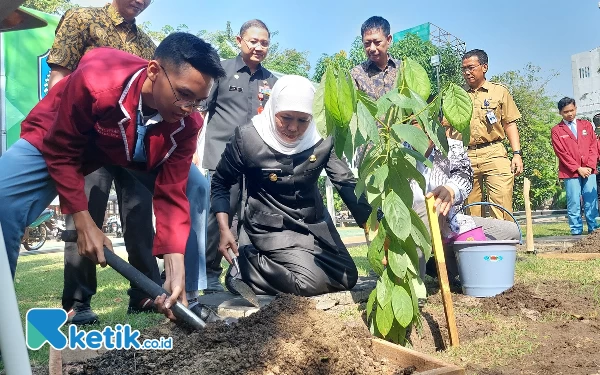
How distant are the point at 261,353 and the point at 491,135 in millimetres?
4283

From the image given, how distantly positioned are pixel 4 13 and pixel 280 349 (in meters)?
1.49

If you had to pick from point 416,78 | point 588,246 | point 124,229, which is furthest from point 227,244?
point 588,246

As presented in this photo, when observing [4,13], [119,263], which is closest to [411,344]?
[119,263]

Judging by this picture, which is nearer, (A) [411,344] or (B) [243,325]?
(B) [243,325]

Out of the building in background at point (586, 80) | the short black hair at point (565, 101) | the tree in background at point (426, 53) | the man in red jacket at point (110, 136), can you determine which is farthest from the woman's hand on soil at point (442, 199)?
the building in background at point (586, 80)

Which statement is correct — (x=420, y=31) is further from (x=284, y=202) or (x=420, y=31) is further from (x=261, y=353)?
(x=261, y=353)

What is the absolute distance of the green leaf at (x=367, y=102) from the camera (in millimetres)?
2612

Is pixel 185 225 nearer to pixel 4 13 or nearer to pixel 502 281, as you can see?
pixel 4 13

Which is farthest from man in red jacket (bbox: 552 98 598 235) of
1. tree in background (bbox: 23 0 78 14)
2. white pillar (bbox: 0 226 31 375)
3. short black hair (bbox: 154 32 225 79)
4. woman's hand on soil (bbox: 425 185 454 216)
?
tree in background (bbox: 23 0 78 14)

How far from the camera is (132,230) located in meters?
3.48

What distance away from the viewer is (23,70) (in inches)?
267

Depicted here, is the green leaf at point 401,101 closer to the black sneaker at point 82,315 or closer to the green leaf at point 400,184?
the green leaf at point 400,184

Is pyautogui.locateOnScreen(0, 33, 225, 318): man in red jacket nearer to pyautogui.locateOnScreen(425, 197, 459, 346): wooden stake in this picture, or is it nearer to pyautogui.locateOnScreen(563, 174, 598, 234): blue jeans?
pyautogui.locateOnScreen(425, 197, 459, 346): wooden stake

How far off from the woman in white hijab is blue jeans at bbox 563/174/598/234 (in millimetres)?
5696
